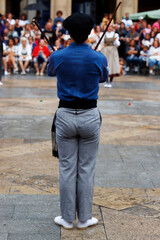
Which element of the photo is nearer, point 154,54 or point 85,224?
point 85,224

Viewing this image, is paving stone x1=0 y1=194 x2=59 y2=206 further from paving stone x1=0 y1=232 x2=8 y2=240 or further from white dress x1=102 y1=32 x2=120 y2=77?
white dress x1=102 y1=32 x2=120 y2=77

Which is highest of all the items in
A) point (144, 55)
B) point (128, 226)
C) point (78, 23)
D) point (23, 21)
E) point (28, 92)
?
point (78, 23)

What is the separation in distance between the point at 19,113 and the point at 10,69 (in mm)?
11477

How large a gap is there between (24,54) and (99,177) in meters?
15.9

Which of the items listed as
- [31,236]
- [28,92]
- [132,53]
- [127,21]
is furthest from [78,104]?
[127,21]

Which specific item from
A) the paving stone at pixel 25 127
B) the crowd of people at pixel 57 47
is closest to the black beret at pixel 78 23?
the paving stone at pixel 25 127

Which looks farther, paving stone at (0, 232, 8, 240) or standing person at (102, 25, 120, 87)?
standing person at (102, 25, 120, 87)

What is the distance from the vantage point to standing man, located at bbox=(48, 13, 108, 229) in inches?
155

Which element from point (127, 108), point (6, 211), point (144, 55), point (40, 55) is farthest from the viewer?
point (144, 55)

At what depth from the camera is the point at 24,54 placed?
20.9 m

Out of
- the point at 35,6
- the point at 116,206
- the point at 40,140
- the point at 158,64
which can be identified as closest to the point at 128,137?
the point at 40,140

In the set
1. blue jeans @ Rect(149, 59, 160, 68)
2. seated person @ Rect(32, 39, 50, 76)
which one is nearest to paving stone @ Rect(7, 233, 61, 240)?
seated person @ Rect(32, 39, 50, 76)

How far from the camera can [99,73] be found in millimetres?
4031

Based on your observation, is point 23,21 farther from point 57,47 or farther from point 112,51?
point 112,51
